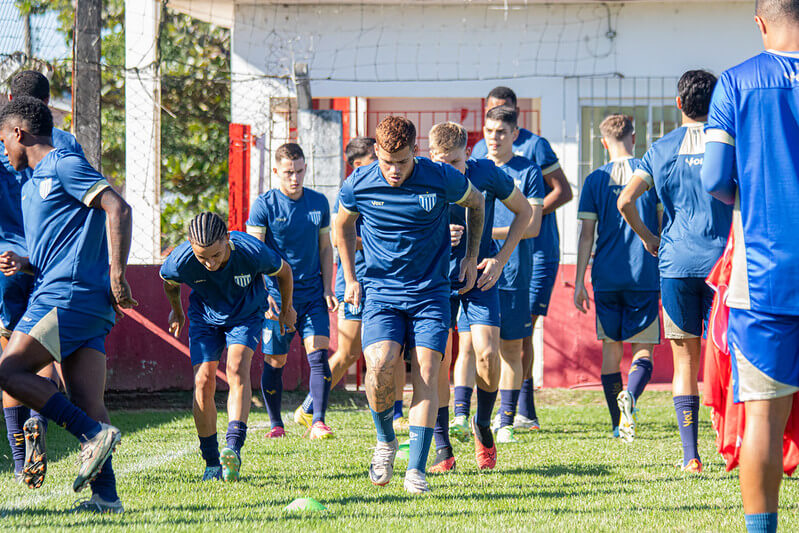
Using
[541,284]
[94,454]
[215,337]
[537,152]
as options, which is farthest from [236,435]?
[537,152]

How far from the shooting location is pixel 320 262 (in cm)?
818

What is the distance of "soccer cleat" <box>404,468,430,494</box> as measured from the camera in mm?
5066

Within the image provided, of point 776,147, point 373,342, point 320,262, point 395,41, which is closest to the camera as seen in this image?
point 776,147

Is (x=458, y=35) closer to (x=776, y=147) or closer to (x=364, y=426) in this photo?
(x=364, y=426)

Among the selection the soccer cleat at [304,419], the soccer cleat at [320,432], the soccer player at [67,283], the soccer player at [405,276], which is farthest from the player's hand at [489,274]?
the soccer cleat at [304,419]

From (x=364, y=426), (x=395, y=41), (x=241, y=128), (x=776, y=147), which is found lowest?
(x=364, y=426)

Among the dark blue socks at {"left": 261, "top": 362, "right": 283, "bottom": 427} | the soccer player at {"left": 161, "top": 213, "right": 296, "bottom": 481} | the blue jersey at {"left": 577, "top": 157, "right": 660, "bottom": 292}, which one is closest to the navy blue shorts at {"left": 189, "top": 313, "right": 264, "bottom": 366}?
the soccer player at {"left": 161, "top": 213, "right": 296, "bottom": 481}

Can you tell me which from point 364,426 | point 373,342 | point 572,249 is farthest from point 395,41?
point 373,342

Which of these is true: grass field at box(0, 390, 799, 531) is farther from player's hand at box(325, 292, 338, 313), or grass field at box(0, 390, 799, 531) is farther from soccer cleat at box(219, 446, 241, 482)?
player's hand at box(325, 292, 338, 313)

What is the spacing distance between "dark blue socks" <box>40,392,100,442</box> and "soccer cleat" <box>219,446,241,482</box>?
112cm

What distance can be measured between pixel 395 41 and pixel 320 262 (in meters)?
5.75

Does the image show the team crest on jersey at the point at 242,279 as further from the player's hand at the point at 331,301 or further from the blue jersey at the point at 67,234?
the player's hand at the point at 331,301

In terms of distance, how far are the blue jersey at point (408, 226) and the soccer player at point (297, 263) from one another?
2.53 metres

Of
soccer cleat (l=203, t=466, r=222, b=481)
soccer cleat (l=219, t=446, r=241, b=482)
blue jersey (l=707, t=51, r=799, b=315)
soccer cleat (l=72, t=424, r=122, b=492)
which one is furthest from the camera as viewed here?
Answer: soccer cleat (l=203, t=466, r=222, b=481)
